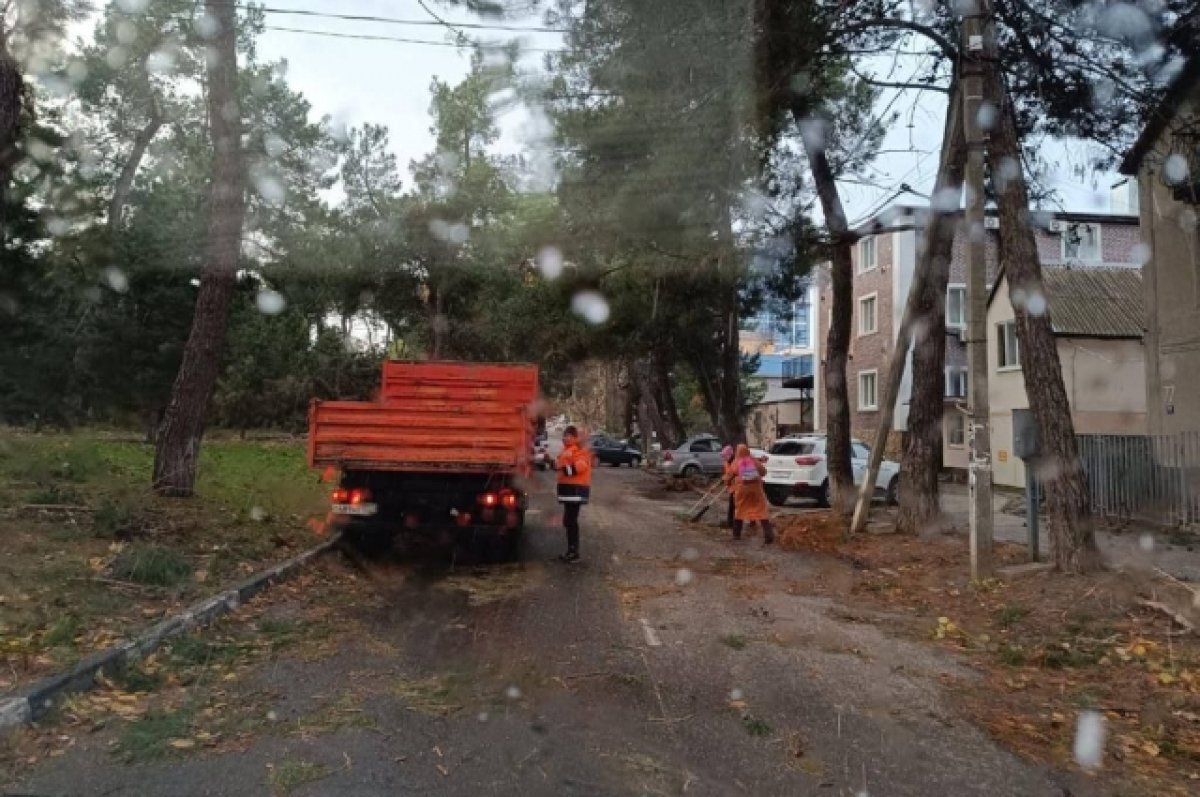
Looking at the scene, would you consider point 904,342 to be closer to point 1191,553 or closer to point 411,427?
point 1191,553

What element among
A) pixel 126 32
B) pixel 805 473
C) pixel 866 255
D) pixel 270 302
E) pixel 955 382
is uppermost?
pixel 126 32

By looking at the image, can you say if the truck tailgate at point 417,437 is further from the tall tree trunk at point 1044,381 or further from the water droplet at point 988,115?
the water droplet at point 988,115

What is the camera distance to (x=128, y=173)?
34531mm

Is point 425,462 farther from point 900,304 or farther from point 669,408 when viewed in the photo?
point 669,408

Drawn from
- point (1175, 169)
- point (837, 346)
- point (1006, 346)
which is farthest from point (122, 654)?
point (1006, 346)

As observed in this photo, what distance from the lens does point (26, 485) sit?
12.8m

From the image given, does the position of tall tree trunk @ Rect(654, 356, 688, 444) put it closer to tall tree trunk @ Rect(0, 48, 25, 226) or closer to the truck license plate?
the truck license plate

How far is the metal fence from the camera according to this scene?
15953mm

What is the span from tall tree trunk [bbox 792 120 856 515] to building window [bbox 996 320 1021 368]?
13.9 meters

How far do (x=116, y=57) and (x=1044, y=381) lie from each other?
84.3ft

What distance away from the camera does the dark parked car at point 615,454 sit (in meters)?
44.1

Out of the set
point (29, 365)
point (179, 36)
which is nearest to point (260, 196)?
point (29, 365)

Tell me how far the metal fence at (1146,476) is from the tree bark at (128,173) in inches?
1178

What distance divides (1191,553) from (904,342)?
4.68m
